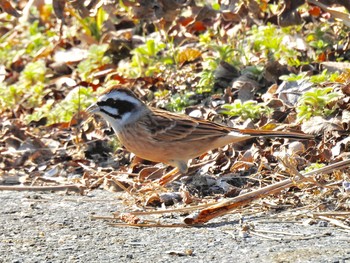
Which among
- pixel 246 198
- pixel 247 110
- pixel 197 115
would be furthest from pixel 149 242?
pixel 197 115

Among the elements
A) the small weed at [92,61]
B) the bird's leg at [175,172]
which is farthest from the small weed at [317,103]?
the small weed at [92,61]

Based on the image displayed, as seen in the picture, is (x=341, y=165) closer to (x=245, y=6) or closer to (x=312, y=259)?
(x=312, y=259)

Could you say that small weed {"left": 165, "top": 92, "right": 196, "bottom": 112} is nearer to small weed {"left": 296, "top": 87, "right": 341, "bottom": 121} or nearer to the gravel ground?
small weed {"left": 296, "top": 87, "right": 341, "bottom": 121}

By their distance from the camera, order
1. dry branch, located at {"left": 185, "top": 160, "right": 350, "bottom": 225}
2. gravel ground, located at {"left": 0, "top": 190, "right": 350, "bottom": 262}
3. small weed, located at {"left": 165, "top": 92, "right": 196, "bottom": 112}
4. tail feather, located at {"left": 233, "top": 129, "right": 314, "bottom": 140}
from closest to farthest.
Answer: gravel ground, located at {"left": 0, "top": 190, "right": 350, "bottom": 262}
dry branch, located at {"left": 185, "top": 160, "right": 350, "bottom": 225}
tail feather, located at {"left": 233, "top": 129, "right": 314, "bottom": 140}
small weed, located at {"left": 165, "top": 92, "right": 196, "bottom": 112}

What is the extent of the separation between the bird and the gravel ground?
3.48 ft

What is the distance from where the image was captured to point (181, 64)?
9625mm

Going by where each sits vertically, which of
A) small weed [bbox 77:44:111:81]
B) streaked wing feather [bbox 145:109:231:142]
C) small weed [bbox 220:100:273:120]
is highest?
small weed [bbox 220:100:273:120]

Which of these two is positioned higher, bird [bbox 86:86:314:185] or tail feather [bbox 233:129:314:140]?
tail feather [bbox 233:129:314:140]

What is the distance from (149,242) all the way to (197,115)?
2.78 m

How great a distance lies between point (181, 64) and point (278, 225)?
143 inches

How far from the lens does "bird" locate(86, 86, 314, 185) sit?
7.89 metres

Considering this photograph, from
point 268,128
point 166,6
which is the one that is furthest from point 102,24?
point 268,128

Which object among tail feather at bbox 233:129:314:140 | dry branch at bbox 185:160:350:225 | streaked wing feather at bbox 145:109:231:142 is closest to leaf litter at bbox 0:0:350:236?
dry branch at bbox 185:160:350:225

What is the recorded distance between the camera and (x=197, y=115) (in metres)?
8.75
